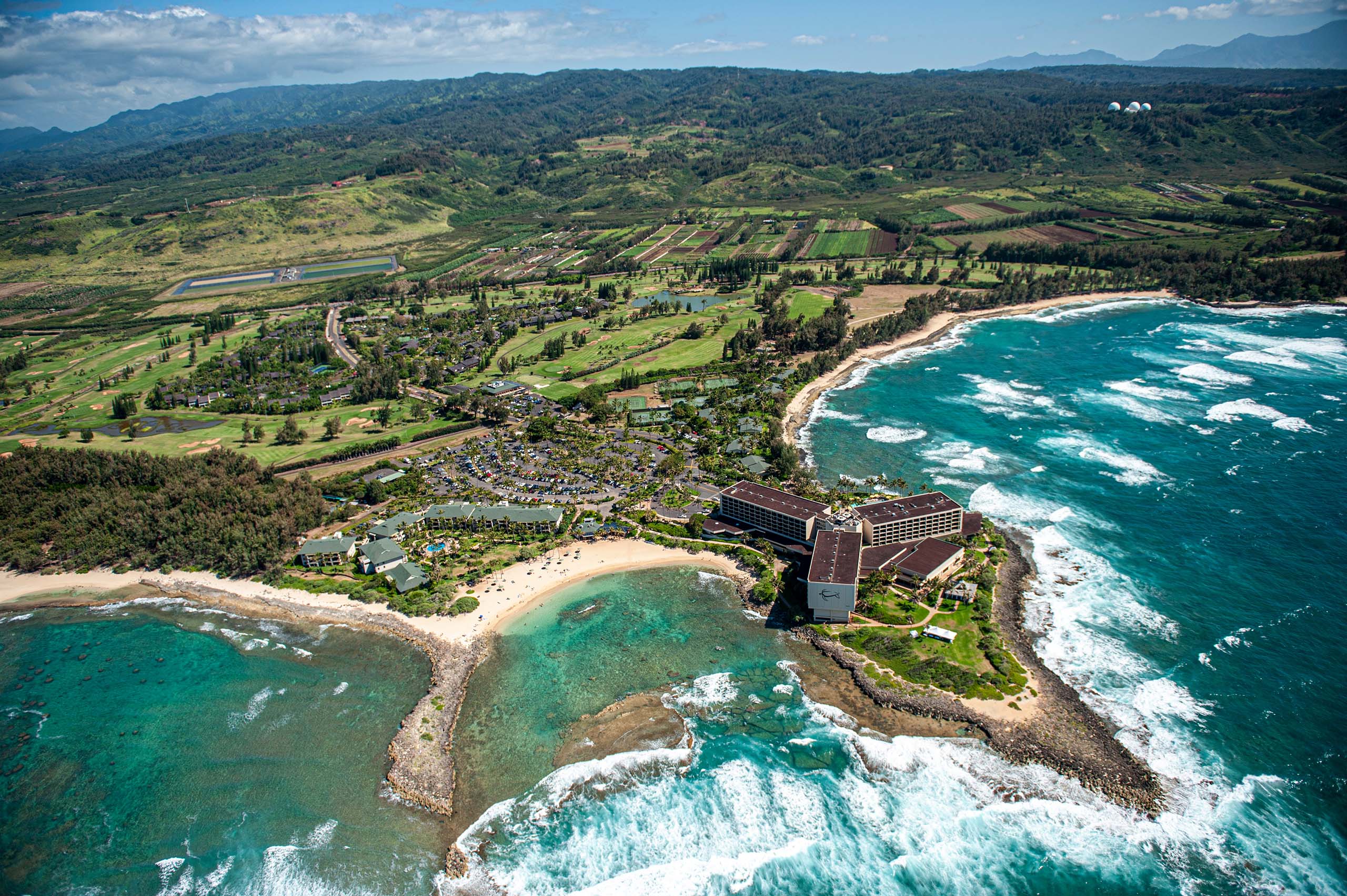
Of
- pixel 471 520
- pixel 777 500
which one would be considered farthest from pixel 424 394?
pixel 777 500

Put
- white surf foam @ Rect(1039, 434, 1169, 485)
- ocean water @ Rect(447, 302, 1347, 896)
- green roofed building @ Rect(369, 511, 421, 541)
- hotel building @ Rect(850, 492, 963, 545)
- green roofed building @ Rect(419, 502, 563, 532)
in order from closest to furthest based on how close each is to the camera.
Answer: ocean water @ Rect(447, 302, 1347, 896)
hotel building @ Rect(850, 492, 963, 545)
green roofed building @ Rect(369, 511, 421, 541)
green roofed building @ Rect(419, 502, 563, 532)
white surf foam @ Rect(1039, 434, 1169, 485)

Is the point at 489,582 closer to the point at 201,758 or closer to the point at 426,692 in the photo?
the point at 426,692

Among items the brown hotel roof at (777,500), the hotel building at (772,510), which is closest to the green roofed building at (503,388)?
the hotel building at (772,510)

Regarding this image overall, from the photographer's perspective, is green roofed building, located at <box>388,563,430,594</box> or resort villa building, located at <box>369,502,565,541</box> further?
resort villa building, located at <box>369,502,565,541</box>

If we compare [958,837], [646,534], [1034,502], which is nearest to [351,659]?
[646,534]

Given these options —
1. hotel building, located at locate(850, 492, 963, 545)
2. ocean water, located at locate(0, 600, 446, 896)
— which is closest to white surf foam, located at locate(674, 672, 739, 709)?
ocean water, located at locate(0, 600, 446, 896)

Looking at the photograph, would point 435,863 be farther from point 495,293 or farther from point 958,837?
point 495,293

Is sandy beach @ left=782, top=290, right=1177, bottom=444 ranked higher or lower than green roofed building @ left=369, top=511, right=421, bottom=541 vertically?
higher

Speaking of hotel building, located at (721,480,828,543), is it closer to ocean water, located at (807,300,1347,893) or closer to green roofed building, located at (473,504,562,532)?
ocean water, located at (807,300,1347,893)

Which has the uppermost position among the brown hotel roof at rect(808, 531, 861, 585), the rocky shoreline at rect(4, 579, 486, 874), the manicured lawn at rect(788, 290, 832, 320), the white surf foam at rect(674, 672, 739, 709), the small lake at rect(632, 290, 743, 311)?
the manicured lawn at rect(788, 290, 832, 320)
